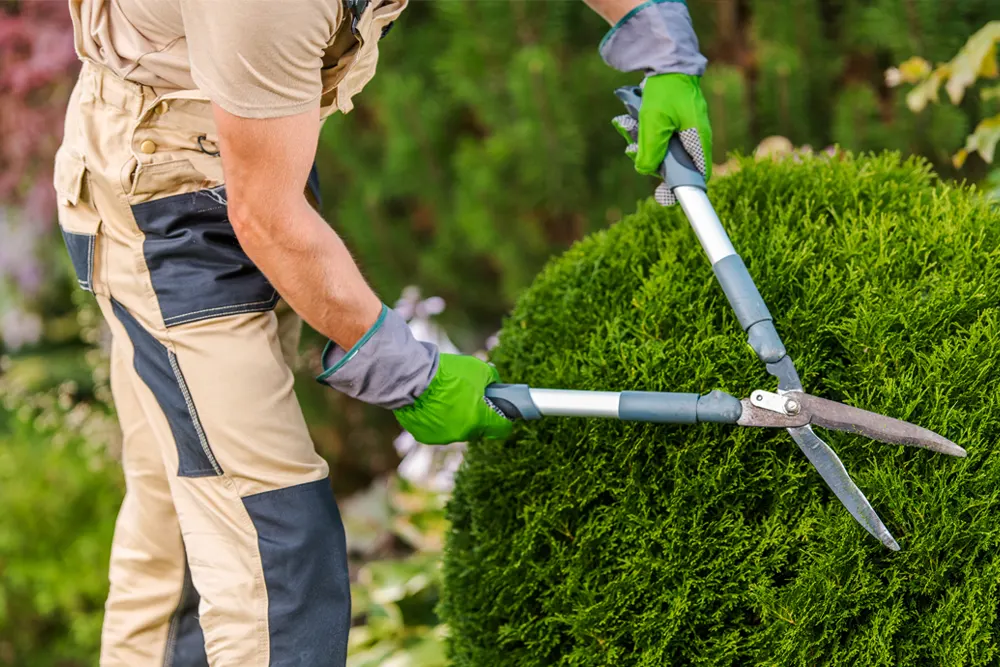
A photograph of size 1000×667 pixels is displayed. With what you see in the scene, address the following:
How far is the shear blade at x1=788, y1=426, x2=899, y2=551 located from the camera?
5.26 ft

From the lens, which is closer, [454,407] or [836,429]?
[836,429]

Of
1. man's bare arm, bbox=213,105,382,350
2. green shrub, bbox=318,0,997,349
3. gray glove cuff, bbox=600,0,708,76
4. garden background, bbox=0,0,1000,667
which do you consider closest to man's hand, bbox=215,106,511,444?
man's bare arm, bbox=213,105,382,350

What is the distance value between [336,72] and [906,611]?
4.44 feet

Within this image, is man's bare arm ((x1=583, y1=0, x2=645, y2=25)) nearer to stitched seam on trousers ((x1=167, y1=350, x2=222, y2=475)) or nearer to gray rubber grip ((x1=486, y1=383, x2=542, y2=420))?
gray rubber grip ((x1=486, y1=383, x2=542, y2=420))

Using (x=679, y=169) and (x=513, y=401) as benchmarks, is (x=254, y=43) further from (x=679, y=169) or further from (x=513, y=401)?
(x=679, y=169)

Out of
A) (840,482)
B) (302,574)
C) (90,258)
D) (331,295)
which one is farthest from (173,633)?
(840,482)

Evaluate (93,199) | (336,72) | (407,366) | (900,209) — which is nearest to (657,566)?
(407,366)

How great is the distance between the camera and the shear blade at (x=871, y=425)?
1.59 m

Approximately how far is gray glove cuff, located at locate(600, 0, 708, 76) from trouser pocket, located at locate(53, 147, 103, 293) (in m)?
1.14

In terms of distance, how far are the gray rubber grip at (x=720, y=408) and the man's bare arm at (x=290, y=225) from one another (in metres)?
0.60

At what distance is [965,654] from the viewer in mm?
1623

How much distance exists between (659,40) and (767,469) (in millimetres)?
955

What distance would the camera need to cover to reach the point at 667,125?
201 centimetres

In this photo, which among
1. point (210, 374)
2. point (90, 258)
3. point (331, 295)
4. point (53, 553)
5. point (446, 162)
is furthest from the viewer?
point (446, 162)
